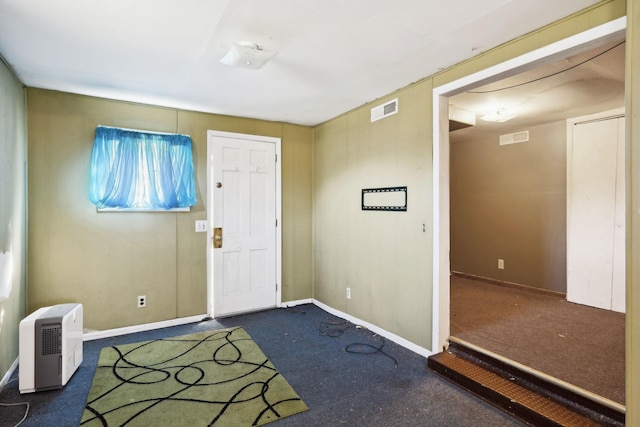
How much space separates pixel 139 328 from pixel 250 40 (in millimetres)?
3134

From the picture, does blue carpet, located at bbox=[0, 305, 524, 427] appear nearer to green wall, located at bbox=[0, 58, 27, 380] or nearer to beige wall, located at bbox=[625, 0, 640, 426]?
green wall, located at bbox=[0, 58, 27, 380]

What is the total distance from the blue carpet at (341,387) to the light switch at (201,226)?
1.11m

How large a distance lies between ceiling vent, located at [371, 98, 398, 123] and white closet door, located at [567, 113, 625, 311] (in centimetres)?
265

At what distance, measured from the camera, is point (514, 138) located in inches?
194

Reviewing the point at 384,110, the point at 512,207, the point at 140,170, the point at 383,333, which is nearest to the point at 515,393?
the point at 383,333

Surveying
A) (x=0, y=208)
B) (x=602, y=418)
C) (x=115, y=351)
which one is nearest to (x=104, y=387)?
(x=115, y=351)

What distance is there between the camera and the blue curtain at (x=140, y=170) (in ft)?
10.9

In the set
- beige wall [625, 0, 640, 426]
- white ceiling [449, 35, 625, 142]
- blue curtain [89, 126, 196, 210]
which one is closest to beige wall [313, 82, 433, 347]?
white ceiling [449, 35, 625, 142]

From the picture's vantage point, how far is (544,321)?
3.41 metres

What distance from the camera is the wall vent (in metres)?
4.79

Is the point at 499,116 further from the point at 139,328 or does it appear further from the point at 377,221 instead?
the point at 139,328

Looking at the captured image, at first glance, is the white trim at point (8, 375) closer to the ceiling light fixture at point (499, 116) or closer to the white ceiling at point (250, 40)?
the white ceiling at point (250, 40)

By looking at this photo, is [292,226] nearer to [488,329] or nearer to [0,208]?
[488,329]

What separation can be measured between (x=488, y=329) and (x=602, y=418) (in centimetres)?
125
